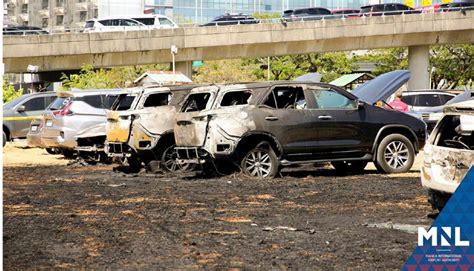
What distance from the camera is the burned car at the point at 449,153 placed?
35.9 feet

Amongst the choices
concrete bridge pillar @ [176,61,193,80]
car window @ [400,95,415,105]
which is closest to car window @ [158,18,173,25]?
concrete bridge pillar @ [176,61,193,80]

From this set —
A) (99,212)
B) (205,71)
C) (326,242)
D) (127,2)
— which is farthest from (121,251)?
(127,2)

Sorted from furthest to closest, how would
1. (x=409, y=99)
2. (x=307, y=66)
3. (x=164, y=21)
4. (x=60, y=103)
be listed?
(x=307, y=66), (x=164, y=21), (x=409, y=99), (x=60, y=103)

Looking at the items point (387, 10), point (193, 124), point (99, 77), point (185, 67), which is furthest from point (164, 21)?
point (193, 124)

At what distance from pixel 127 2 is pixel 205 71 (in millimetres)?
38653

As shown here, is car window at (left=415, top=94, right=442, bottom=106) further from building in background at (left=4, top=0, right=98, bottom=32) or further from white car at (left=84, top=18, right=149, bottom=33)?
building in background at (left=4, top=0, right=98, bottom=32)

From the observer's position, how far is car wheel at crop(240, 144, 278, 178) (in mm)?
17141

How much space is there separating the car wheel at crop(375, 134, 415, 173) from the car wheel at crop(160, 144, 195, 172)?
11.4ft

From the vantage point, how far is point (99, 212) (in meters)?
12.6

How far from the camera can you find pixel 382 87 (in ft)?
67.9

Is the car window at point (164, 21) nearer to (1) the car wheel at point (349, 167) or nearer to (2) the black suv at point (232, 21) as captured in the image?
(2) the black suv at point (232, 21)

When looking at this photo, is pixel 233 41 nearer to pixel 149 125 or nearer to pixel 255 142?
pixel 149 125

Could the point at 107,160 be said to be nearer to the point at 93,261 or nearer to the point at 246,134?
the point at 246,134

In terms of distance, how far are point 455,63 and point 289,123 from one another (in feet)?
196
